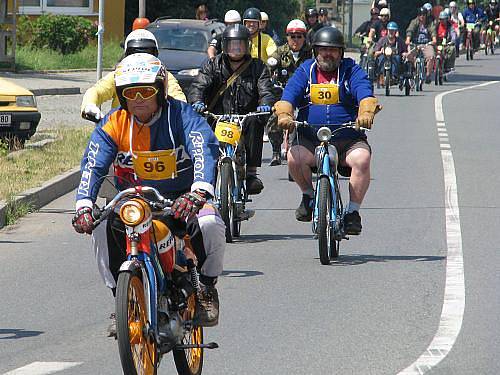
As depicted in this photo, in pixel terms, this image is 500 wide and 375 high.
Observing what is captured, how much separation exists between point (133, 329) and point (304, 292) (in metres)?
3.60

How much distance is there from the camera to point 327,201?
1095 centimetres

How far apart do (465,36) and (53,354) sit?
42.9 m

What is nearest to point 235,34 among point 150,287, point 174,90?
point 174,90

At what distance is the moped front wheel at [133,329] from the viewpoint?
6.11 m

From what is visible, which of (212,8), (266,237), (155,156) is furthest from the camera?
(212,8)

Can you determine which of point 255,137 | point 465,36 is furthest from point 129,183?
point 465,36

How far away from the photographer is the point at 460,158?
18.9m

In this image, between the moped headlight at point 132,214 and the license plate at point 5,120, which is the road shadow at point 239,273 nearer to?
the moped headlight at point 132,214

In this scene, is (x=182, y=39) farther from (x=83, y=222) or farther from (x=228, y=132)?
(x=83, y=222)

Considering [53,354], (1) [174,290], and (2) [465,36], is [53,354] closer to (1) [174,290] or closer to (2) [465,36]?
(1) [174,290]

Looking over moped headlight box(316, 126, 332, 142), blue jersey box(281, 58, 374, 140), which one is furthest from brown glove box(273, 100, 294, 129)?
moped headlight box(316, 126, 332, 142)

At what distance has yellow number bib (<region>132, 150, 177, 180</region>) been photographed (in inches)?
277

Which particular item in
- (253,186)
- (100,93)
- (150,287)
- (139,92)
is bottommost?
→ (253,186)

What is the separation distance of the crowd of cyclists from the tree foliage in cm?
1907
